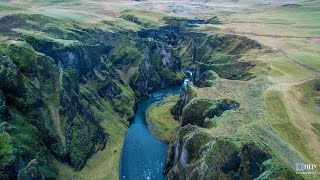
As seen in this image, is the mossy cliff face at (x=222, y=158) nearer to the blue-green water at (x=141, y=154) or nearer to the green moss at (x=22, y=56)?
the blue-green water at (x=141, y=154)

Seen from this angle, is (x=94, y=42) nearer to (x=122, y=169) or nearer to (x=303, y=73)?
(x=122, y=169)

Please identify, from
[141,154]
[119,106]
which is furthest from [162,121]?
[141,154]

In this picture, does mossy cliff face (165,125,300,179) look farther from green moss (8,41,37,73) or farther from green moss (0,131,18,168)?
green moss (8,41,37,73)

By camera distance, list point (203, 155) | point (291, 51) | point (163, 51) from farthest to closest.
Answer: point (163, 51)
point (291, 51)
point (203, 155)

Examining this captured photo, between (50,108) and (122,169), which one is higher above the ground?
(50,108)

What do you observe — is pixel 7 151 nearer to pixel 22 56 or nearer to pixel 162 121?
pixel 22 56

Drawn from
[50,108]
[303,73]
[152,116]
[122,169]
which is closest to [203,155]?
[122,169]

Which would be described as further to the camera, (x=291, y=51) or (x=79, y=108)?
(x=291, y=51)

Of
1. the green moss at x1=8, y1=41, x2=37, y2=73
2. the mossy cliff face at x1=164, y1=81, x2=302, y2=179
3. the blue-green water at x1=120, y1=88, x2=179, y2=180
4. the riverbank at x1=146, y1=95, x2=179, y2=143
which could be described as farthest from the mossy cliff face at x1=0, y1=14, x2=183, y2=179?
the mossy cliff face at x1=164, y1=81, x2=302, y2=179
